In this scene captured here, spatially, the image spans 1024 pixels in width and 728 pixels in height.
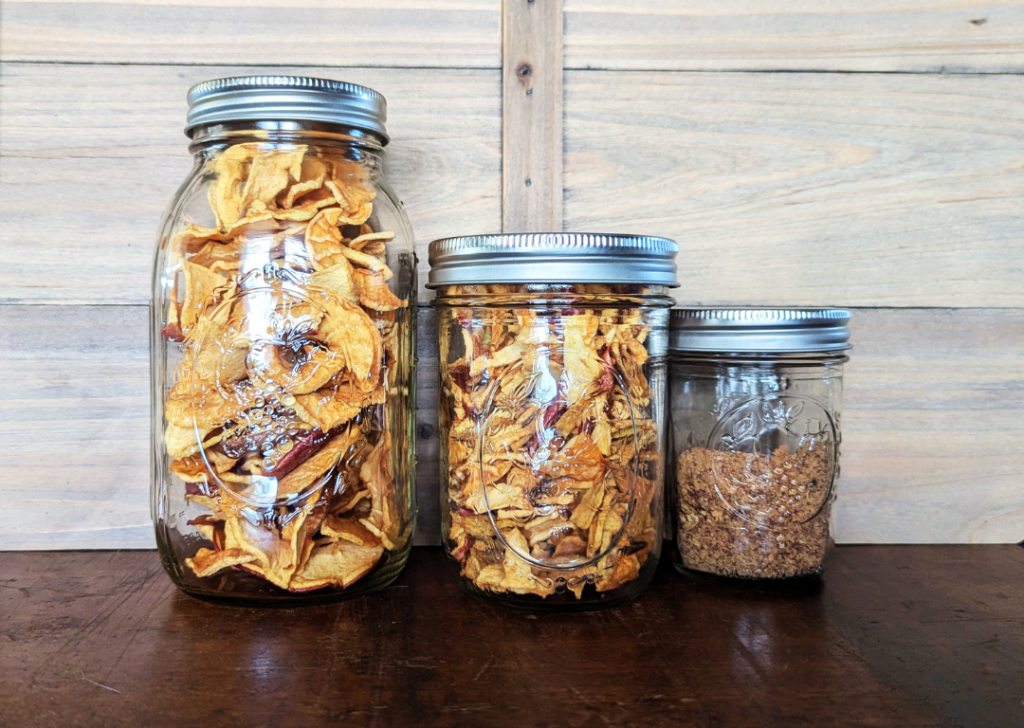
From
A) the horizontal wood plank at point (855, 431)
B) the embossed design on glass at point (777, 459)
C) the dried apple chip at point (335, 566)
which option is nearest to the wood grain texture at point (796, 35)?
the horizontal wood plank at point (855, 431)

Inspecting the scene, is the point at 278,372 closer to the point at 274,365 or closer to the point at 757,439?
the point at 274,365

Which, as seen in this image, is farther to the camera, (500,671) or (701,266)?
(701,266)

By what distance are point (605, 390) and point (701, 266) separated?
0.94ft

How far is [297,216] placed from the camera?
67 centimetres

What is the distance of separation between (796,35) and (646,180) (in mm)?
227

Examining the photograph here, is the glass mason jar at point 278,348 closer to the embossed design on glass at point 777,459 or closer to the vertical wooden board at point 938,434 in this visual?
the embossed design on glass at point 777,459

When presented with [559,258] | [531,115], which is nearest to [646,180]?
[531,115]

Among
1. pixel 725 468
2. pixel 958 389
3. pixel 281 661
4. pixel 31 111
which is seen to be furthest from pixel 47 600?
pixel 958 389

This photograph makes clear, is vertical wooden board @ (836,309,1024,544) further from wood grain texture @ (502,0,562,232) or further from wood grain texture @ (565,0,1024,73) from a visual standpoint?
wood grain texture @ (502,0,562,232)

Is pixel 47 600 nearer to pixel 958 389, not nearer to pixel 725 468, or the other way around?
pixel 725 468

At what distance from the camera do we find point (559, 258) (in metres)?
0.63

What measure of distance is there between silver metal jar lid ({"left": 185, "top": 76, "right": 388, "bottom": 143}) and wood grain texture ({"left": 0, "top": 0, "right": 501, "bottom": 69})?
0.18m

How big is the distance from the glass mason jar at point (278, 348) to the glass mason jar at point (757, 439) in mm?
292

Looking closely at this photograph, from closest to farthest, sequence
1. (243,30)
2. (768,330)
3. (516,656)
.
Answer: (516,656), (768,330), (243,30)
